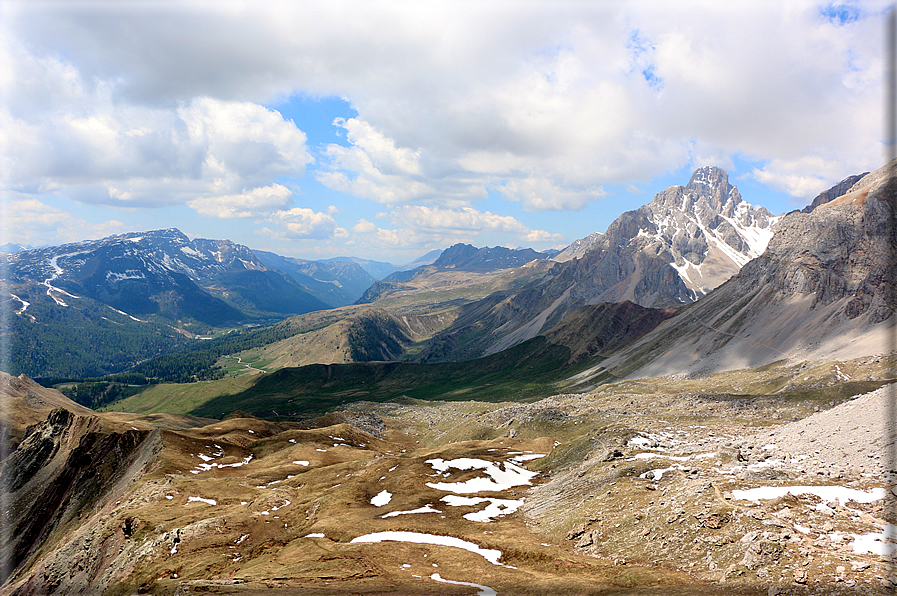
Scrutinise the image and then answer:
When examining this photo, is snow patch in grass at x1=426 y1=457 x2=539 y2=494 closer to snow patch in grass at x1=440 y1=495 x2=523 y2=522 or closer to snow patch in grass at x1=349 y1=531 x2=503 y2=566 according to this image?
snow patch in grass at x1=440 y1=495 x2=523 y2=522

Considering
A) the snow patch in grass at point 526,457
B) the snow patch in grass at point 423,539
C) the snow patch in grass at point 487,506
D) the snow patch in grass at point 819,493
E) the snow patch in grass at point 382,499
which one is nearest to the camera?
the snow patch in grass at point 819,493

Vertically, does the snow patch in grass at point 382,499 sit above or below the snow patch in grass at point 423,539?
below

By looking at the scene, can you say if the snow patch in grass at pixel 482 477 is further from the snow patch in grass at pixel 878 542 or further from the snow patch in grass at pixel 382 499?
the snow patch in grass at pixel 878 542

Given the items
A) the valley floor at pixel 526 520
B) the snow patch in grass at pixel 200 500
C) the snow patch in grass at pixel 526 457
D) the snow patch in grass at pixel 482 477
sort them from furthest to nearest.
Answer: the snow patch in grass at pixel 526 457 → the snow patch in grass at pixel 200 500 → the snow patch in grass at pixel 482 477 → the valley floor at pixel 526 520

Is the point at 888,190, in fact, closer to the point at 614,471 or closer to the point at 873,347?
the point at 873,347

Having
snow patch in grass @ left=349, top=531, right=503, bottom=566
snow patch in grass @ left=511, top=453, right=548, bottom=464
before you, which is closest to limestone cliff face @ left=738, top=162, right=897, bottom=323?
snow patch in grass @ left=511, top=453, right=548, bottom=464

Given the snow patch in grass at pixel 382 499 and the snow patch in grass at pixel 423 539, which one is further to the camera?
the snow patch in grass at pixel 382 499

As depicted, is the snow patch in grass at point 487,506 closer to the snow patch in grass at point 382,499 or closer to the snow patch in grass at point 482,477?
the snow patch in grass at point 482,477

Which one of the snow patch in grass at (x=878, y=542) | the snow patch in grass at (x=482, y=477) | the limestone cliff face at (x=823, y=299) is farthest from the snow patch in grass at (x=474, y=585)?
the limestone cliff face at (x=823, y=299)

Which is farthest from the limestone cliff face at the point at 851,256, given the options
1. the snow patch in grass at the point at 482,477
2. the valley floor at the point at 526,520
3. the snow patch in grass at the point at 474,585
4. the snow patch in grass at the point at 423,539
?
the snow patch in grass at the point at 474,585

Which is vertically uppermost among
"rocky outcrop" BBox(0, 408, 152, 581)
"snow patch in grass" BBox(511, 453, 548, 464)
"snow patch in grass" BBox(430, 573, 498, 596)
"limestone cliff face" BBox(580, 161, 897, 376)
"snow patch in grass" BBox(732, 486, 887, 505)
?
"limestone cliff face" BBox(580, 161, 897, 376)

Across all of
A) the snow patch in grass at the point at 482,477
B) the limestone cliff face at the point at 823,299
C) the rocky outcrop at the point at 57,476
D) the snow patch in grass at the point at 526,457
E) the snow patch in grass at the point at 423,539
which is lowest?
the rocky outcrop at the point at 57,476
